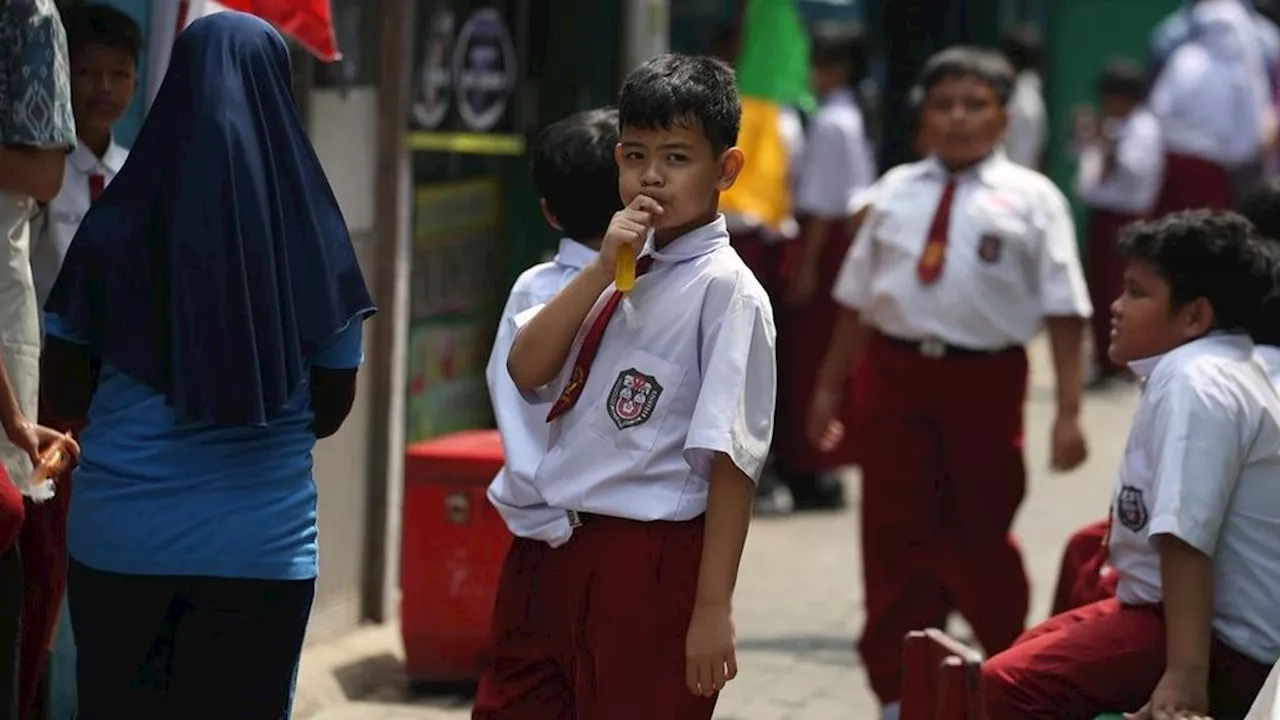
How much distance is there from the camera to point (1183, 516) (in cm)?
491

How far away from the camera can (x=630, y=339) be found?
14.3 feet

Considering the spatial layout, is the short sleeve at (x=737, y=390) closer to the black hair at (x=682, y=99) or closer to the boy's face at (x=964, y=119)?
the black hair at (x=682, y=99)

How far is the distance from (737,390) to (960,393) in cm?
289

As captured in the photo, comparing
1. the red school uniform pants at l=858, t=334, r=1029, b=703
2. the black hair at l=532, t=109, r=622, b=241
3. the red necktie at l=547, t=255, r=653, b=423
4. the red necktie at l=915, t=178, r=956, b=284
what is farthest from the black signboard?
the red necktie at l=547, t=255, r=653, b=423

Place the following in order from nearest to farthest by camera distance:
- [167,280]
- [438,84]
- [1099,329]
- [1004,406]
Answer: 1. [167,280]
2. [1004,406]
3. [438,84]
4. [1099,329]

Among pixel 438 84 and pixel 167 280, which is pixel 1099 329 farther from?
pixel 167 280

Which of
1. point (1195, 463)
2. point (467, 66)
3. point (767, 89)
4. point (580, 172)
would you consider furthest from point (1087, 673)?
point (767, 89)

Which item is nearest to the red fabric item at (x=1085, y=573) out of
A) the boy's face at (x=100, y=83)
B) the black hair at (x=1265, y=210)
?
the black hair at (x=1265, y=210)

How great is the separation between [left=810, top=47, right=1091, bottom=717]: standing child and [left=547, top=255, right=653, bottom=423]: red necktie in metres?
2.75

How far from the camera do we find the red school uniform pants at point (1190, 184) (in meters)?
14.8

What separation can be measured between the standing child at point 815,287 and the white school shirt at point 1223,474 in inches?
223

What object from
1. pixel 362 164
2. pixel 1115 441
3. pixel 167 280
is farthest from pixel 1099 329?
pixel 167 280

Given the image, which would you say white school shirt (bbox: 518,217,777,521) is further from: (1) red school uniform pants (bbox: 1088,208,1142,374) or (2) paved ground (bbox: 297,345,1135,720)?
(1) red school uniform pants (bbox: 1088,208,1142,374)

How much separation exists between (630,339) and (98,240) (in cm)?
95
